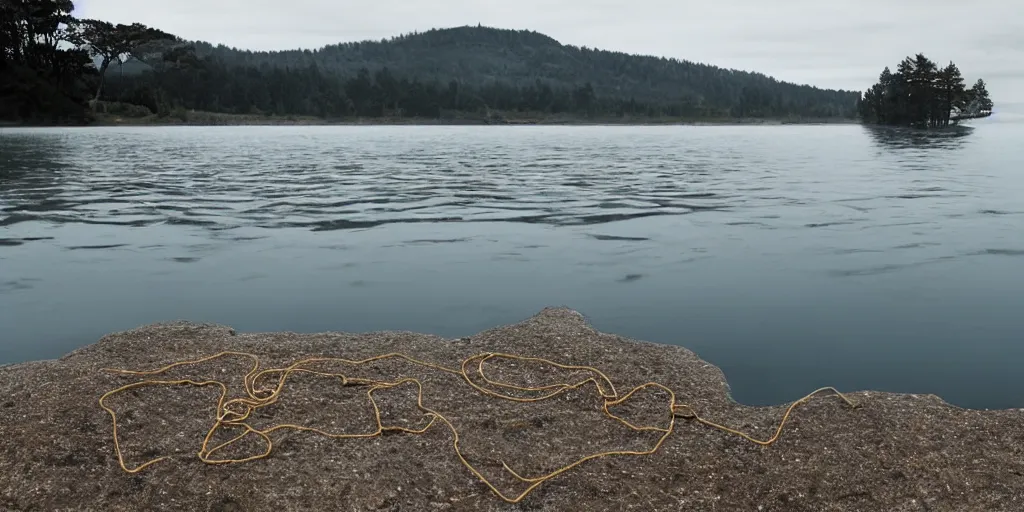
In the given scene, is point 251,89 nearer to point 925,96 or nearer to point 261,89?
point 261,89

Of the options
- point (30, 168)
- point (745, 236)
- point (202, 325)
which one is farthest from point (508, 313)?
point (30, 168)

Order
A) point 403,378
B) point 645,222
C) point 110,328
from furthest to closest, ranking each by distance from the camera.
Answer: point 645,222
point 110,328
point 403,378

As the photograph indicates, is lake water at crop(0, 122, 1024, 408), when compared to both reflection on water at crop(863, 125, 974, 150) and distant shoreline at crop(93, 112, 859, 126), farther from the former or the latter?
distant shoreline at crop(93, 112, 859, 126)

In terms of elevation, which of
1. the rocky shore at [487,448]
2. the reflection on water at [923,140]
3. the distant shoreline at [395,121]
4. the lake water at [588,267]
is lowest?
the rocky shore at [487,448]

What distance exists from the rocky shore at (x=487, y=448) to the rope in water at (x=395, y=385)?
0.05 meters

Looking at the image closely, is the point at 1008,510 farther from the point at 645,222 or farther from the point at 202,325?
the point at 645,222

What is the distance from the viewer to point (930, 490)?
15.3 feet

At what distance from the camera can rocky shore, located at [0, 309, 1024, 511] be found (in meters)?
4.64

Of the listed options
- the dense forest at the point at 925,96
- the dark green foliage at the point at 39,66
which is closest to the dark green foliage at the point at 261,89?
the dark green foliage at the point at 39,66

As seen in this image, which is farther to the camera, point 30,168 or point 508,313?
point 30,168

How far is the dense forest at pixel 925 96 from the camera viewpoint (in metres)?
87.2

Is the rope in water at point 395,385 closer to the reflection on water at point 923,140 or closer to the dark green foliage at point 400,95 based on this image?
the reflection on water at point 923,140

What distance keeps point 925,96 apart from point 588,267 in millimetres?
90889

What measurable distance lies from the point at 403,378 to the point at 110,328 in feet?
13.2
